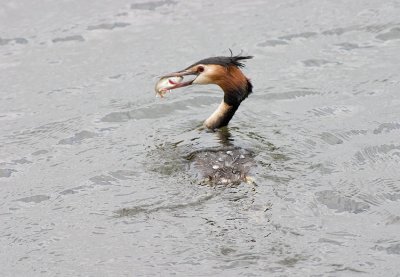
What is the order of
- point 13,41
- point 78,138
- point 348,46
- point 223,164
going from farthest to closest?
point 13,41 < point 348,46 < point 78,138 < point 223,164

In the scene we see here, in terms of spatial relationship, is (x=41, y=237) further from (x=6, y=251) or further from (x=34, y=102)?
(x=34, y=102)

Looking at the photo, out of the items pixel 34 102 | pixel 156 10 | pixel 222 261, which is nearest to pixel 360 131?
pixel 222 261

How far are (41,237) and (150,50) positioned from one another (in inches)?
253

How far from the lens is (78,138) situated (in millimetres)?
11438

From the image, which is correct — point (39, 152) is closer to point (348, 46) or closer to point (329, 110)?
point (329, 110)

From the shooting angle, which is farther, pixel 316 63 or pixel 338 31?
pixel 338 31

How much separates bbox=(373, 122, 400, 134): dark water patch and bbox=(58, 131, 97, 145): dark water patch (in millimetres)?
3687

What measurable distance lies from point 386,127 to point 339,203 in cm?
259

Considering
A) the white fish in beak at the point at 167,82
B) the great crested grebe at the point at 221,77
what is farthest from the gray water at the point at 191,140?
the white fish in beak at the point at 167,82

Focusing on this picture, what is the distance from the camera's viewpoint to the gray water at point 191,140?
8.12 metres

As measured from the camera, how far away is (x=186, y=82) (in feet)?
35.8

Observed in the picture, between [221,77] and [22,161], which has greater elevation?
[221,77]

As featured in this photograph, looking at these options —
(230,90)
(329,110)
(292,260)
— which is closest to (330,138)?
(329,110)

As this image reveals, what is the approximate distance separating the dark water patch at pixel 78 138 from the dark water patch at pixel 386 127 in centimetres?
369
